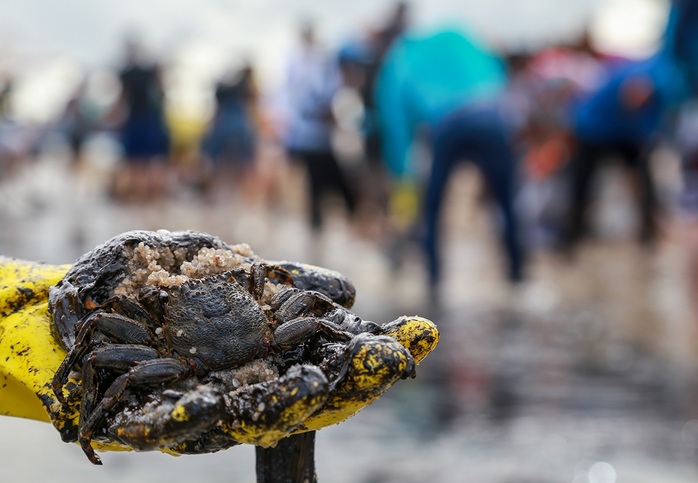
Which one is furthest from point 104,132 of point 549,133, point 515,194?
point 515,194

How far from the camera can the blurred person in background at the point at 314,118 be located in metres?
8.59

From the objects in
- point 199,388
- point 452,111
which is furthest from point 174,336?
point 452,111

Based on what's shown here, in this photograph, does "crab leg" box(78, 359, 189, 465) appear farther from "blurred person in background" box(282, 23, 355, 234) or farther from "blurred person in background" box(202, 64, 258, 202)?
"blurred person in background" box(202, 64, 258, 202)

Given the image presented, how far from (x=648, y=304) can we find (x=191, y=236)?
5744 mm

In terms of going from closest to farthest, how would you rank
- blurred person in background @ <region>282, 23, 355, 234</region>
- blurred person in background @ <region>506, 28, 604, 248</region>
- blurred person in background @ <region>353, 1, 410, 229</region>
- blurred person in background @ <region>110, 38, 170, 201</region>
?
blurred person in background @ <region>353, 1, 410, 229</region> → blurred person in background @ <region>282, 23, 355, 234</region> → blurred person in background @ <region>506, 28, 604, 248</region> → blurred person in background @ <region>110, 38, 170, 201</region>

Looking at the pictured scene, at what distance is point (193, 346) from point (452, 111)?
476cm

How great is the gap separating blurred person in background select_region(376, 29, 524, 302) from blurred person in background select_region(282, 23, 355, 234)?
2.04 m

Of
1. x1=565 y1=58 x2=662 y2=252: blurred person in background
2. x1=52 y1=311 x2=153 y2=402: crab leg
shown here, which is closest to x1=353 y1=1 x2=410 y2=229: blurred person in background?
x1=565 y1=58 x2=662 y2=252: blurred person in background

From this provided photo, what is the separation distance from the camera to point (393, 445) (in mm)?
3734

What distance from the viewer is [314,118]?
857cm

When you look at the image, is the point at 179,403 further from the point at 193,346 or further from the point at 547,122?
the point at 547,122

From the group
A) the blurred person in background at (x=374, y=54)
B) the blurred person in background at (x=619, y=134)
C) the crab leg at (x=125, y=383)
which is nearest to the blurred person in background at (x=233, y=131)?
the blurred person in background at (x=374, y=54)

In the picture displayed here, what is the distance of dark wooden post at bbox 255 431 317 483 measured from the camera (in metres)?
1.66

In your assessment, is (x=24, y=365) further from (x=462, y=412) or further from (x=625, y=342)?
(x=625, y=342)
